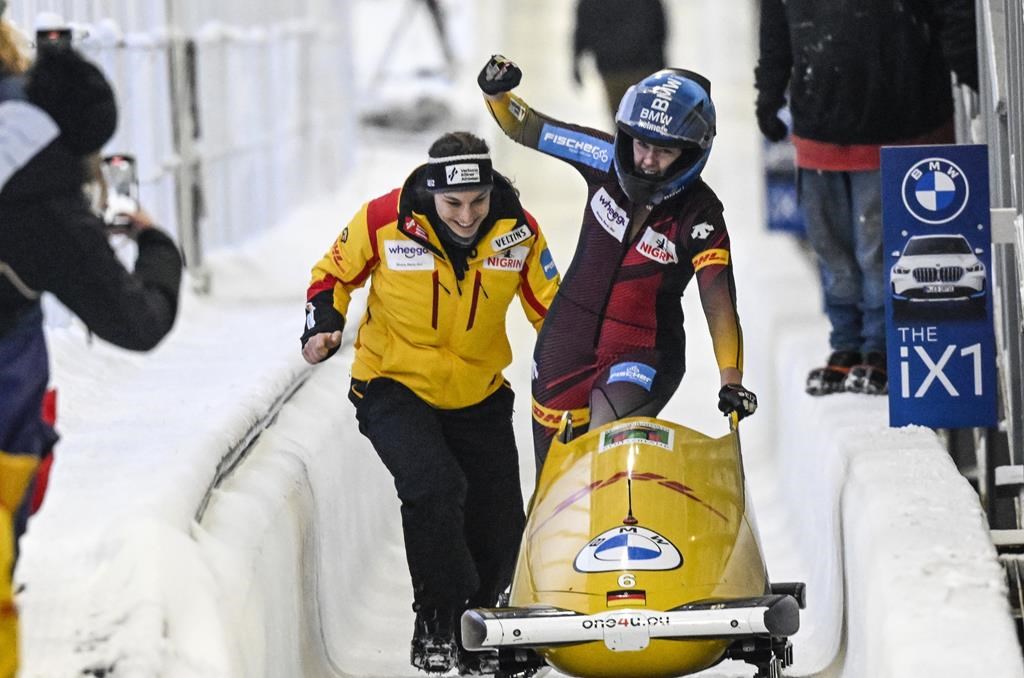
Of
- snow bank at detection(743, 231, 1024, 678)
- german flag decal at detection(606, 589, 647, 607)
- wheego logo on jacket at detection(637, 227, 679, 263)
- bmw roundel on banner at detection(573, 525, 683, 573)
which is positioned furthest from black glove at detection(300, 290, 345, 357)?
snow bank at detection(743, 231, 1024, 678)

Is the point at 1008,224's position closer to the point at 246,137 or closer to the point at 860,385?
the point at 860,385

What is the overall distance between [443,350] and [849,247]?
1553 millimetres

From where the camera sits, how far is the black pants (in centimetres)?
466

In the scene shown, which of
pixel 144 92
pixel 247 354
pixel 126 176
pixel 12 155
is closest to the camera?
pixel 12 155

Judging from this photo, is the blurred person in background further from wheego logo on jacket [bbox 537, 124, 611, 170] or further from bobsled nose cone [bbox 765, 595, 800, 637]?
wheego logo on jacket [bbox 537, 124, 611, 170]

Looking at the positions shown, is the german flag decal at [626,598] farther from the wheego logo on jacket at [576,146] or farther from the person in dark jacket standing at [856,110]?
the person in dark jacket standing at [856,110]

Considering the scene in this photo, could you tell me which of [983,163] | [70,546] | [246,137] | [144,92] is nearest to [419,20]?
[246,137]

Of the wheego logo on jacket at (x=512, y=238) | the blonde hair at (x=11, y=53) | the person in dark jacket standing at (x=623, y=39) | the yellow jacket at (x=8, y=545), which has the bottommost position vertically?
the yellow jacket at (x=8, y=545)

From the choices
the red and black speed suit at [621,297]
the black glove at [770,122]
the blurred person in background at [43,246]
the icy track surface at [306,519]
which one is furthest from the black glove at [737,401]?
the black glove at [770,122]

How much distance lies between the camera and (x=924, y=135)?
18.9ft

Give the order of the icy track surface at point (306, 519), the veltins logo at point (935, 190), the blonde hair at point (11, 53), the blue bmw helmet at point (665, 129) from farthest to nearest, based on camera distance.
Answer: the veltins logo at point (935, 190)
the blue bmw helmet at point (665, 129)
the icy track surface at point (306, 519)
the blonde hair at point (11, 53)

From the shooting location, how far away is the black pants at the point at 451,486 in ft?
15.3

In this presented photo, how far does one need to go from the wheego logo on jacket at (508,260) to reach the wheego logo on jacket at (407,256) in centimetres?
15

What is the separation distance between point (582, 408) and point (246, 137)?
694cm
